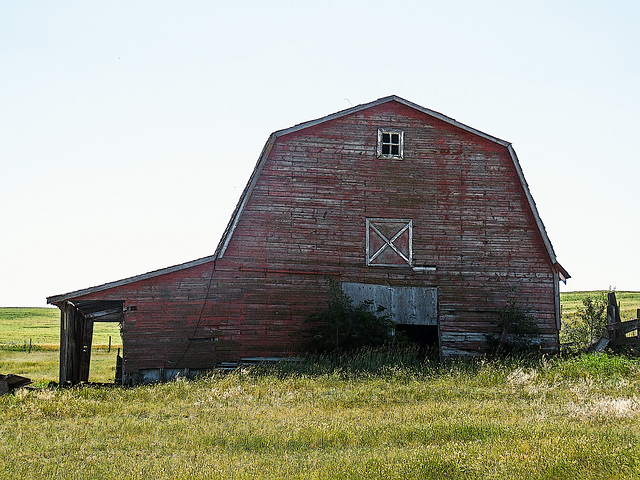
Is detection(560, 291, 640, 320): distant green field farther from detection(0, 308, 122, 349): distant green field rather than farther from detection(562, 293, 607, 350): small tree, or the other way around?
detection(0, 308, 122, 349): distant green field

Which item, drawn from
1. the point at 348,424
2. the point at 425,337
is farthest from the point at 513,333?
the point at 348,424

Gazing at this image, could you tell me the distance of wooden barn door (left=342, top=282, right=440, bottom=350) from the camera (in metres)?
20.5

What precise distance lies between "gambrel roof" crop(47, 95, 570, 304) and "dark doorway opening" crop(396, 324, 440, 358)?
4143 millimetres

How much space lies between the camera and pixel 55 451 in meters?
9.91

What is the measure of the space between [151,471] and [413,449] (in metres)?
3.27

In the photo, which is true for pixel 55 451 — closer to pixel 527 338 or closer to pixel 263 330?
pixel 263 330

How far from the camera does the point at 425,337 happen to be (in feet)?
73.0

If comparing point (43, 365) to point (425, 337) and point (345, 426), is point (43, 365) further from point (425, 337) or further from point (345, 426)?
point (345, 426)

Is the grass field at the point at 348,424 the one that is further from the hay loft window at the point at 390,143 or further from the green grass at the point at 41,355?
the green grass at the point at 41,355

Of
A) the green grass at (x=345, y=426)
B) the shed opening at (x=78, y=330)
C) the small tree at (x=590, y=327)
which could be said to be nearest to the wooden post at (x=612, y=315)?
the green grass at (x=345, y=426)

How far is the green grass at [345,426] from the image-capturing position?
27.5ft

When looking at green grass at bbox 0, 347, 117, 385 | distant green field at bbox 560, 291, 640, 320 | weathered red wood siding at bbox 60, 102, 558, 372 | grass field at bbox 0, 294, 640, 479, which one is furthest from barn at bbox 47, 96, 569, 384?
distant green field at bbox 560, 291, 640, 320

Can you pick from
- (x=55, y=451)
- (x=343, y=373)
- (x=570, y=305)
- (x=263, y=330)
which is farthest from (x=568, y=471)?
(x=570, y=305)

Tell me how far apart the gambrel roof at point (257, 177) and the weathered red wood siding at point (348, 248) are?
0.53 feet
